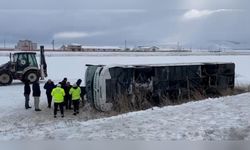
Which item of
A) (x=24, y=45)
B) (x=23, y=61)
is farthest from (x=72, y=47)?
(x=23, y=61)

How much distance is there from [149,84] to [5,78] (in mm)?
13316

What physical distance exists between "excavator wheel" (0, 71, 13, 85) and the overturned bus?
36.9 feet

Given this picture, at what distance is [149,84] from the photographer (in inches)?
721

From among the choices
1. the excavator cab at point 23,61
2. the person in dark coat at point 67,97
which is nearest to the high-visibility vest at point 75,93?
the person in dark coat at point 67,97

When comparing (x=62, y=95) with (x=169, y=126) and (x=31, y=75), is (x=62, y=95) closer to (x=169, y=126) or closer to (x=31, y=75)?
(x=169, y=126)

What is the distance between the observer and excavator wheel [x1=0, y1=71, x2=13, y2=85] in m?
28.3

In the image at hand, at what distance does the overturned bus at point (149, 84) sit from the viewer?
17328mm

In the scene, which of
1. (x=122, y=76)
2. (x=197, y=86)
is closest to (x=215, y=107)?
(x=122, y=76)

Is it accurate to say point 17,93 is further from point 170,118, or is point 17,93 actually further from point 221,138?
point 221,138

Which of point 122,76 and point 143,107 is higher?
point 122,76

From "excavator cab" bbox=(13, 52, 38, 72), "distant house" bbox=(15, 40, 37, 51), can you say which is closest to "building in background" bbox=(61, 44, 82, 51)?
"distant house" bbox=(15, 40, 37, 51)

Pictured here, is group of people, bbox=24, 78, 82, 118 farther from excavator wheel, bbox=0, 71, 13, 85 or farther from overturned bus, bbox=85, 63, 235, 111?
excavator wheel, bbox=0, 71, 13, 85

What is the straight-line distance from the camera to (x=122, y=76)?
58.2 ft

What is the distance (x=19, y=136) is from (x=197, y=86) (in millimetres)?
11861
